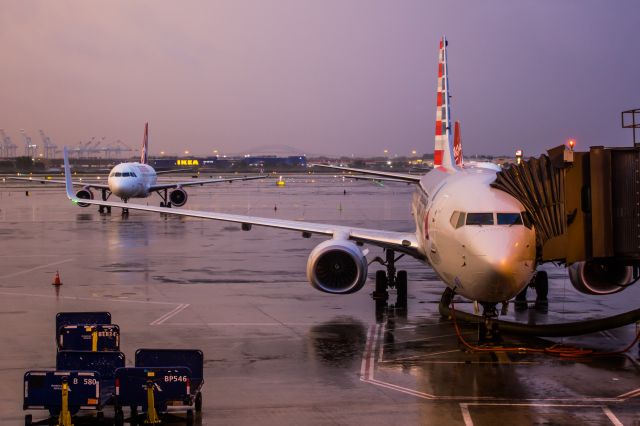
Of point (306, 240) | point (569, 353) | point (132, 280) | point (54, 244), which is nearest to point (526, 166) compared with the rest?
point (569, 353)

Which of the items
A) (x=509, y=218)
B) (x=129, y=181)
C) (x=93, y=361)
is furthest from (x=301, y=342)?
(x=129, y=181)

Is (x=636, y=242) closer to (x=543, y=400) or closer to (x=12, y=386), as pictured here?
(x=543, y=400)

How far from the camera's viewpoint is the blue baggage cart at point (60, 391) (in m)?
13.3

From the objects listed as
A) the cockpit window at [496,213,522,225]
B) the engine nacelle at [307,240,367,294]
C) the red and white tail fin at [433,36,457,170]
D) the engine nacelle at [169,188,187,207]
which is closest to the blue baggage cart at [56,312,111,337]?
the engine nacelle at [307,240,367,294]

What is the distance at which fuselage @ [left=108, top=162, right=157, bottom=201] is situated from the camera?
6481 cm

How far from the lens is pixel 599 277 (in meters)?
21.1

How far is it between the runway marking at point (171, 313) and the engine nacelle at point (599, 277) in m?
9.88

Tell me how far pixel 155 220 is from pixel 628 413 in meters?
45.5

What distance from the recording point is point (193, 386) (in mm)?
14422

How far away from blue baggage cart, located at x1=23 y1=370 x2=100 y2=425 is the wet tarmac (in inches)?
21.9

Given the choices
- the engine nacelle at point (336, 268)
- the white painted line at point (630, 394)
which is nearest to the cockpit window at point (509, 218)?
the white painted line at point (630, 394)

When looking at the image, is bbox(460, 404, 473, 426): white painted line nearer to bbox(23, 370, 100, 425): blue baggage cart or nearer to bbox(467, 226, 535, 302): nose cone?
bbox(467, 226, 535, 302): nose cone

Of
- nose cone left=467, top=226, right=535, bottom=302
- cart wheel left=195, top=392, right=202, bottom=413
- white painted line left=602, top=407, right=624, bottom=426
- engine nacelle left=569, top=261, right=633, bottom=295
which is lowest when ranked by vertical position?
white painted line left=602, top=407, right=624, bottom=426

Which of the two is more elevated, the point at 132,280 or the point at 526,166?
the point at 526,166
